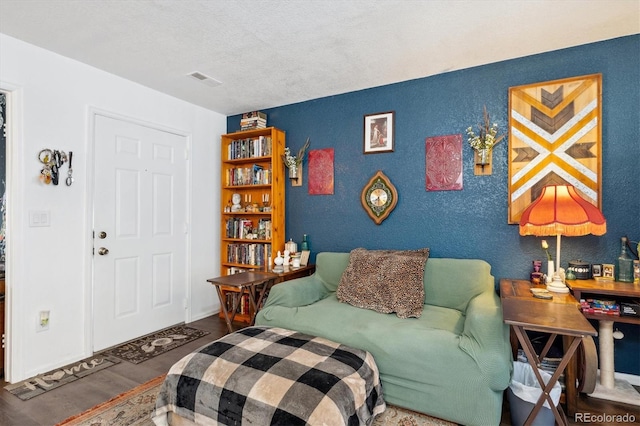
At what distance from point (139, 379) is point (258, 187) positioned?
221cm

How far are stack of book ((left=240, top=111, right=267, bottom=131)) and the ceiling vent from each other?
63 cm

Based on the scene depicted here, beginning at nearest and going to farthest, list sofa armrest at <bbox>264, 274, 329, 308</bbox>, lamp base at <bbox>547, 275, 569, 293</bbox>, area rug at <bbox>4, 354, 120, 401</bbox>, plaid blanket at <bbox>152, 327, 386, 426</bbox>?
plaid blanket at <bbox>152, 327, 386, 426</bbox>
lamp base at <bbox>547, 275, 569, 293</bbox>
area rug at <bbox>4, 354, 120, 401</bbox>
sofa armrest at <bbox>264, 274, 329, 308</bbox>

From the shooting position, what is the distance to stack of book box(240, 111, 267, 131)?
383 centimetres

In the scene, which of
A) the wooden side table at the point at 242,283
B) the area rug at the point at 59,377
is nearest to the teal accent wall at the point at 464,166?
the wooden side table at the point at 242,283

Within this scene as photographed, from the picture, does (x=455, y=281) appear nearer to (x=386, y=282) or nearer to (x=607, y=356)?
(x=386, y=282)

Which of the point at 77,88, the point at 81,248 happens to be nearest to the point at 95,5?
the point at 77,88

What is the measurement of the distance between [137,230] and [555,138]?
379cm

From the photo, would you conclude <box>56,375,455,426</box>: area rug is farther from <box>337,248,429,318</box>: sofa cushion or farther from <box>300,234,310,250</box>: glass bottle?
<box>300,234,310,250</box>: glass bottle

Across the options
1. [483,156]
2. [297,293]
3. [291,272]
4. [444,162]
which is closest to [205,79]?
[291,272]

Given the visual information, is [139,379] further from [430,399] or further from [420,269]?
[420,269]

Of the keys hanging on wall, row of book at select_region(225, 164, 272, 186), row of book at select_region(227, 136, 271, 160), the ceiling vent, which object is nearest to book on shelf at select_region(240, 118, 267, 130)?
row of book at select_region(227, 136, 271, 160)

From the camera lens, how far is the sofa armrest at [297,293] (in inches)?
106

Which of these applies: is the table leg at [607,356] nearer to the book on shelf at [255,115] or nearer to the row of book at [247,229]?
the row of book at [247,229]

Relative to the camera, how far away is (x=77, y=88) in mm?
2826
